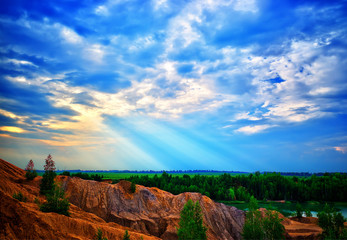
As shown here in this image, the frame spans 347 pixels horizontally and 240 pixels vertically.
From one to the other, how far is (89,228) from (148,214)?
2309cm

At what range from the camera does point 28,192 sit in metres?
36.7

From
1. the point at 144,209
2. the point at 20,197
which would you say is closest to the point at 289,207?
the point at 144,209

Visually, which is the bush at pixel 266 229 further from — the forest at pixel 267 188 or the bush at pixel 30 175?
the forest at pixel 267 188

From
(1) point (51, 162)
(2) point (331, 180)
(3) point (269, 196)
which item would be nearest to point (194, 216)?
(1) point (51, 162)

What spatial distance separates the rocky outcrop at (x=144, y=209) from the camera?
44.2 m

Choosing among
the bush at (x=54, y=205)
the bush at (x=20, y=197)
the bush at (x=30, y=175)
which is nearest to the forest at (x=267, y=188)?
the bush at (x=30, y=175)

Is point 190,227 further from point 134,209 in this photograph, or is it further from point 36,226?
point 134,209

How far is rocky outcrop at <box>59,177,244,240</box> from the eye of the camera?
1742 inches

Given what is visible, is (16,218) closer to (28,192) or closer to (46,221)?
(46,221)

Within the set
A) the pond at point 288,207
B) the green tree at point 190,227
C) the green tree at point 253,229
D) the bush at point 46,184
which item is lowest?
the pond at point 288,207

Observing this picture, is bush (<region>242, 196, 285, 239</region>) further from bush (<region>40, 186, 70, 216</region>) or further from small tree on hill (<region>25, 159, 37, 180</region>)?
small tree on hill (<region>25, 159, 37, 180</region>)

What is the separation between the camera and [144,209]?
49.5 metres

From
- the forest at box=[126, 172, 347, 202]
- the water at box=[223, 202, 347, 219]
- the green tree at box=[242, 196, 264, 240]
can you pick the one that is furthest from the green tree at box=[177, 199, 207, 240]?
the forest at box=[126, 172, 347, 202]

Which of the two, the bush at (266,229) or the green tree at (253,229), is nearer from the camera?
the bush at (266,229)
